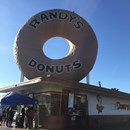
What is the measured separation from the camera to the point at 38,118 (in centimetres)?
1574

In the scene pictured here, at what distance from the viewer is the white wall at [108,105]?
17484 millimetres

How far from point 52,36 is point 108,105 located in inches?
240

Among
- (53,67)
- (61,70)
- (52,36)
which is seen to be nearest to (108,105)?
(61,70)

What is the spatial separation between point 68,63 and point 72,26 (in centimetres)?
228

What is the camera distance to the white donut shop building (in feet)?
50.9

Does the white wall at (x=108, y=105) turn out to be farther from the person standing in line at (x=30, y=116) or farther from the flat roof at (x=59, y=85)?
the person standing in line at (x=30, y=116)

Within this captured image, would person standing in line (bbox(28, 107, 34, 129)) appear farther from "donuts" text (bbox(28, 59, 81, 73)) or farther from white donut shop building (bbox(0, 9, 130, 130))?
"donuts" text (bbox(28, 59, 81, 73))

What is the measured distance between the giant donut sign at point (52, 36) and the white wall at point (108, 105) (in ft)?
6.79

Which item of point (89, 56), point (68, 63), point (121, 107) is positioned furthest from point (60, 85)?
A: point (121, 107)

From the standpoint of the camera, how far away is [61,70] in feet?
51.5

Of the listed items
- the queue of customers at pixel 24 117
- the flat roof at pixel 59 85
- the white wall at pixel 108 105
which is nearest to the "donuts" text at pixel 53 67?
the flat roof at pixel 59 85

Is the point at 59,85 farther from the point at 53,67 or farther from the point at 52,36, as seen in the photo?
the point at 52,36

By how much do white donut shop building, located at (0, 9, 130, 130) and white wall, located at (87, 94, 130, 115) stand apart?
62 mm

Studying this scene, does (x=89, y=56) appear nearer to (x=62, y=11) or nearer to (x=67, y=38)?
(x=67, y=38)
